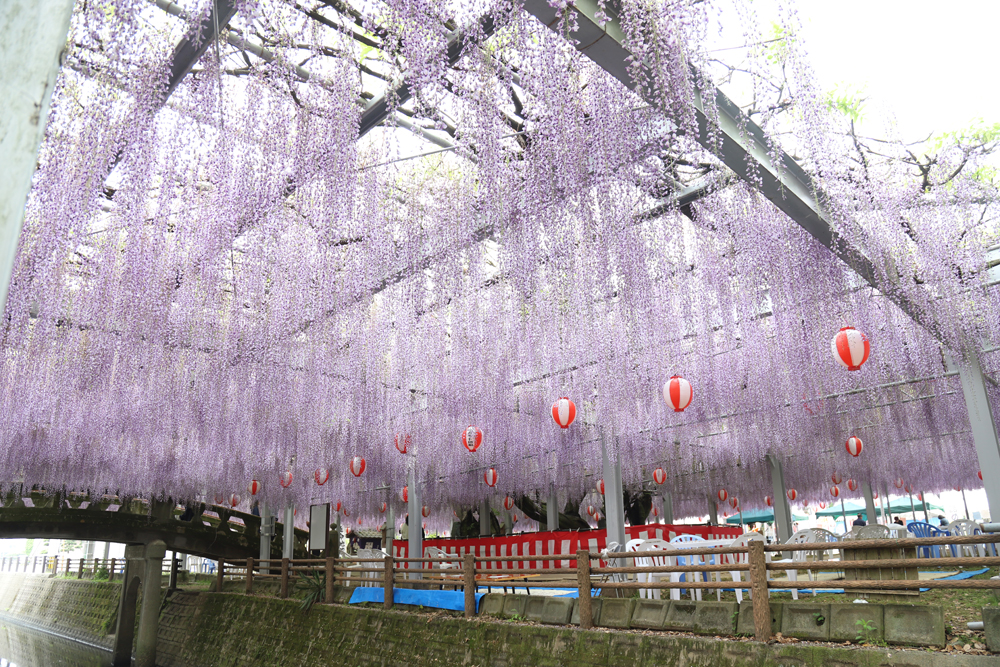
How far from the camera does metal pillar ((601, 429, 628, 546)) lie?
9531 millimetres

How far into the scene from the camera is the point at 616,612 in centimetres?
587

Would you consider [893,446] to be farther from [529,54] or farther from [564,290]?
[529,54]

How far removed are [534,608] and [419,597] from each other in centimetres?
215

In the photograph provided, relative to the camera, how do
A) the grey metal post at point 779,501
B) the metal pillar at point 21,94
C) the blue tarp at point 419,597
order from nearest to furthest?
the metal pillar at point 21,94, the blue tarp at point 419,597, the grey metal post at point 779,501

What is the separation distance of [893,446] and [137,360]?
50.2 feet

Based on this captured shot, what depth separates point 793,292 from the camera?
6.24 metres

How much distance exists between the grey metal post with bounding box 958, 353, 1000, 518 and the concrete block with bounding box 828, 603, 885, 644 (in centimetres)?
317

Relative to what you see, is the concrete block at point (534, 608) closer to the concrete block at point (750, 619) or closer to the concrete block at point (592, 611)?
the concrete block at point (592, 611)

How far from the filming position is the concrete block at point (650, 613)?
5547 millimetres

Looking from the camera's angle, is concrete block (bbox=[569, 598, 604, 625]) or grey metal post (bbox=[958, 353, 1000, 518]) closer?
concrete block (bbox=[569, 598, 604, 625])

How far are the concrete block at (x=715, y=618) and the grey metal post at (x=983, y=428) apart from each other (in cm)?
338

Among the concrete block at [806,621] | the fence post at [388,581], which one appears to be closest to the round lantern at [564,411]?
the concrete block at [806,621]

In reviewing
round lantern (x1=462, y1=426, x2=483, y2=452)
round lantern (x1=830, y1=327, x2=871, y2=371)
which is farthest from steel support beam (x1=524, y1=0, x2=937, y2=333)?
round lantern (x1=462, y1=426, x2=483, y2=452)

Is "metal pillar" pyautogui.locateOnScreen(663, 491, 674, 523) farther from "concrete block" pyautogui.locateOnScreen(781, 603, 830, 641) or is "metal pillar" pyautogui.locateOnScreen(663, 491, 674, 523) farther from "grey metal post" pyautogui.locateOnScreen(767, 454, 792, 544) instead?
"concrete block" pyautogui.locateOnScreen(781, 603, 830, 641)
